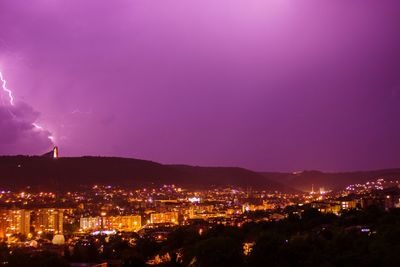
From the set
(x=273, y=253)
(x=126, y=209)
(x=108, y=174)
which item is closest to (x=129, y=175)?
(x=108, y=174)

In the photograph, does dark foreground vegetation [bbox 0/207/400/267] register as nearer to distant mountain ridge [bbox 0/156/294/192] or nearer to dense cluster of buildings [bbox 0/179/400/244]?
dense cluster of buildings [bbox 0/179/400/244]

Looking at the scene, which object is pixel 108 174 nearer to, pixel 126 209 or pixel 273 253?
pixel 126 209

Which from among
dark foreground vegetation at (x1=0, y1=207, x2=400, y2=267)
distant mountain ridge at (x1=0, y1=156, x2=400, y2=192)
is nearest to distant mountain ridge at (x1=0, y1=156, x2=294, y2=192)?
distant mountain ridge at (x1=0, y1=156, x2=400, y2=192)

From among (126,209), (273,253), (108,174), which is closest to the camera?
(273,253)

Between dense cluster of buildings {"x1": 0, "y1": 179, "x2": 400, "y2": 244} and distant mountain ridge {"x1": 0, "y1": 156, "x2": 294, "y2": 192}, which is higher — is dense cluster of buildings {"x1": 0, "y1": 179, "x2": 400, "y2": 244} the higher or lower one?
the lower one

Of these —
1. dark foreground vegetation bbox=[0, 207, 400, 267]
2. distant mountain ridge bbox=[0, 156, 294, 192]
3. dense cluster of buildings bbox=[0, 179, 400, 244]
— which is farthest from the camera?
distant mountain ridge bbox=[0, 156, 294, 192]

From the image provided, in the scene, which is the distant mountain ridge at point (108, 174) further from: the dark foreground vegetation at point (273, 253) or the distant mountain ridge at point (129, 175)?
the dark foreground vegetation at point (273, 253)

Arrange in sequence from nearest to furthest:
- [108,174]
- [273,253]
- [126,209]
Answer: [273,253]
[126,209]
[108,174]

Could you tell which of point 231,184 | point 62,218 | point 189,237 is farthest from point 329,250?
point 231,184

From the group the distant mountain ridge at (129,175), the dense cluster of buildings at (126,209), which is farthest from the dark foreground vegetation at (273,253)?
the distant mountain ridge at (129,175)

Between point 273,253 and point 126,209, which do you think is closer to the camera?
point 273,253
